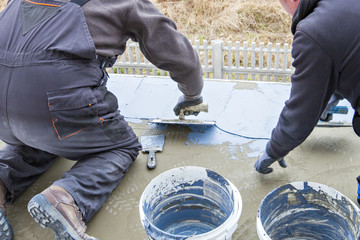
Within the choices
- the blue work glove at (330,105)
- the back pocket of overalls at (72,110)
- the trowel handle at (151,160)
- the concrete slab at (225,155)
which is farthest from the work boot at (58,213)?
the blue work glove at (330,105)

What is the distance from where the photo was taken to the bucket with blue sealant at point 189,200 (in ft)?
4.50

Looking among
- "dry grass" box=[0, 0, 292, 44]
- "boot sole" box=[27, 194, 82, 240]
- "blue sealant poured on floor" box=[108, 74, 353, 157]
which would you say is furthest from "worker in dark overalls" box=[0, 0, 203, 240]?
"dry grass" box=[0, 0, 292, 44]

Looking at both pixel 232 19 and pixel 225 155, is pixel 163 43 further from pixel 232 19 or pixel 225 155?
pixel 232 19

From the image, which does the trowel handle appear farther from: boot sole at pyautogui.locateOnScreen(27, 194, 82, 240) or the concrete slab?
boot sole at pyautogui.locateOnScreen(27, 194, 82, 240)

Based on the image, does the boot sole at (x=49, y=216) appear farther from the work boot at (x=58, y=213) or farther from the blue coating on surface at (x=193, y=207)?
the blue coating on surface at (x=193, y=207)

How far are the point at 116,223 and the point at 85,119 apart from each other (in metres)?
0.51

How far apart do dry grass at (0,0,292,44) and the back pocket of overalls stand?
4306mm

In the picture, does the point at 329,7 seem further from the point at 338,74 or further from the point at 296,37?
the point at 338,74

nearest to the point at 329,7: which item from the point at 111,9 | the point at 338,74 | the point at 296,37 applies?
the point at 296,37

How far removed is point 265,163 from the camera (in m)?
1.64

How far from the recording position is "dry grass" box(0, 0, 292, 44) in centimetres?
558

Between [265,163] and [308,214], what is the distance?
0.31 meters

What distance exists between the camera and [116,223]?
158 centimetres

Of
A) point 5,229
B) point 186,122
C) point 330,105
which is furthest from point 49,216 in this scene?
point 330,105
